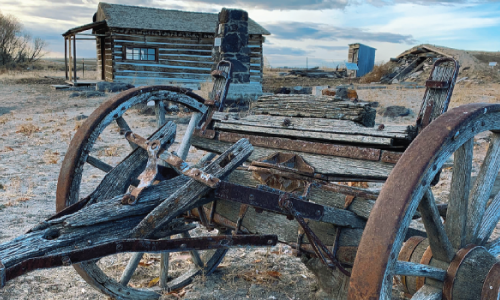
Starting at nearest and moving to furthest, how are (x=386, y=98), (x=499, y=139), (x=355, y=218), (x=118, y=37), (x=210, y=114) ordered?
(x=499, y=139) → (x=355, y=218) → (x=210, y=114) → (x=386, y=98) → (x=118, y=37)

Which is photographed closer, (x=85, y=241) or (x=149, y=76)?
(x=85, y=241)

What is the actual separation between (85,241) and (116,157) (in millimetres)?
5158

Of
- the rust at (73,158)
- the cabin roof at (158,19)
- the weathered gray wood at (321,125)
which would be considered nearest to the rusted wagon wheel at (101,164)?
the rust at (73,158)

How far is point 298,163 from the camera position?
243cm

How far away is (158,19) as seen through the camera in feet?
61.6

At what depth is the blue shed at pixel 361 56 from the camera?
3067 cm

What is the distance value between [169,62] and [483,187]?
17558mm

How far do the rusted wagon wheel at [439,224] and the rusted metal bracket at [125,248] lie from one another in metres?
0.58

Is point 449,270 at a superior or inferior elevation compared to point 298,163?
inferior

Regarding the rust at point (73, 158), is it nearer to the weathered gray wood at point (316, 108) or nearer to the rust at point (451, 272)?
the weathered gray wood at point (316, 108)

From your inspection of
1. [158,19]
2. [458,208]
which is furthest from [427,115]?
[158,19]

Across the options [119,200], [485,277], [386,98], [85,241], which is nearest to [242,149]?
[119,200]

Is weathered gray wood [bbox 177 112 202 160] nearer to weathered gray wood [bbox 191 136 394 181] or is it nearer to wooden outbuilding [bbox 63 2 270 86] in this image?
weathered gray wood [bbox 191 136 394 181]

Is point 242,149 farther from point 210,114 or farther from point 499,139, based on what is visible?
point 499,139
